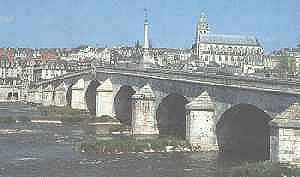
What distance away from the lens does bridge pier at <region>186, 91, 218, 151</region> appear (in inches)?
2144

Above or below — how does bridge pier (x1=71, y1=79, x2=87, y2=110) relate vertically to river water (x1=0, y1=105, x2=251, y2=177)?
above

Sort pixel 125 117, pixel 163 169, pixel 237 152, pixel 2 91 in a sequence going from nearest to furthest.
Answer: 1. pixel 163 169
2. pixel 237 152
3. pixel 125 117
4. pixel 2 91

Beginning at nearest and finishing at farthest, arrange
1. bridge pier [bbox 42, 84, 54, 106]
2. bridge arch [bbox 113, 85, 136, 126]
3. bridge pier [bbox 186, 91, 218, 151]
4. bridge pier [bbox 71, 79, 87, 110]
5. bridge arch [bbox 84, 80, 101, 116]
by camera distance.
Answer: bridge pier [bbox 186, 91, 218, 151], bridge arch [bbox 113, 85, 136, 126], bridge pier [bbox 71, 79, 87, 110], bridge arch [bbox 84, 80, 101, 116], bridge pier [bbox 42, 84, 54, 106]

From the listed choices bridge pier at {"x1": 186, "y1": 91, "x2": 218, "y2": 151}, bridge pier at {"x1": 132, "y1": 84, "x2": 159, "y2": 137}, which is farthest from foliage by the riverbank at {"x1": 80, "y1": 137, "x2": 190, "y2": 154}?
bridge pier at {"x1": 132, "y1": 84, "x2": 159, "y2": 137}

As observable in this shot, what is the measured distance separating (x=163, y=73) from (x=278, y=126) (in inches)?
1184

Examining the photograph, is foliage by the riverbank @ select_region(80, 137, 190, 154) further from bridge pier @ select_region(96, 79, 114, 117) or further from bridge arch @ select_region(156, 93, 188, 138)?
bridge pier @ select_region(96, 79, 114, 117)

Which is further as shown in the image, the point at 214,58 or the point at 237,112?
the point at 214,58

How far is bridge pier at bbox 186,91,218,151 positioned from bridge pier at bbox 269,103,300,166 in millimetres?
13524

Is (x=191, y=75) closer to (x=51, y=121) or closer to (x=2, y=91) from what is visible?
(x=51, y=121)

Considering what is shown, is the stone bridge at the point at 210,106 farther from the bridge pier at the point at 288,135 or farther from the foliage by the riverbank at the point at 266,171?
the foliage by the riverbank at the point at 266,171

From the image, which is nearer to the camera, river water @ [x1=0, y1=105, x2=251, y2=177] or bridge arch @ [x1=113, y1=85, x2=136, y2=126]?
river water @ [x1=0, y1=105, x2=251, y2=177]

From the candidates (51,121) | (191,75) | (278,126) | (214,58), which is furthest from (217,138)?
(214,58)

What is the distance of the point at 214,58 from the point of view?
184625mm

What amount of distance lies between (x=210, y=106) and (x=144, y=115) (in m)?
15.3
